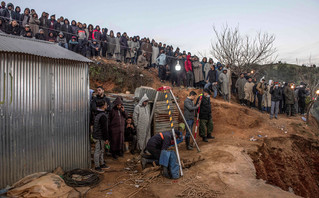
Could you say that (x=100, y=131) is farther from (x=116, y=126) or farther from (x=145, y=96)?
(x=145, y=96)

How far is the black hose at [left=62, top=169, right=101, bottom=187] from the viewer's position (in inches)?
207

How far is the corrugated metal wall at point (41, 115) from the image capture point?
4.85 meters

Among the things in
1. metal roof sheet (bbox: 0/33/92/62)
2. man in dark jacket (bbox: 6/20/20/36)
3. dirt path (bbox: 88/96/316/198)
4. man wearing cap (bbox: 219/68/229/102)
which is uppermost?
man in dark jacket (bbox: 6/20/20/36)

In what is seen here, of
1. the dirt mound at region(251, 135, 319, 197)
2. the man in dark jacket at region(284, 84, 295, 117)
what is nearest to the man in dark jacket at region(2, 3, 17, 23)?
the dirt mound at region(251, 135, 319, 197)

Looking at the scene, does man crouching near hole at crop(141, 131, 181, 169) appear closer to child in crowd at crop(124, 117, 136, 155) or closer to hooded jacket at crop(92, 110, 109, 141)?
hooded jacket at crop(92, 110, 109, 141)

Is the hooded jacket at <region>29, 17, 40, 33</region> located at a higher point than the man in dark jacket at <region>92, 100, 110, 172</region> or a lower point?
higher

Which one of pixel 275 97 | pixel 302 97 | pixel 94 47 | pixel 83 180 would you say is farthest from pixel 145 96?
pixel 302 97

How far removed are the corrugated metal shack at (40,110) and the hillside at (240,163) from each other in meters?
1.40

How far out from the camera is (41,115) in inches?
213

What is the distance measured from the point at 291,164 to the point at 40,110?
9.15 m

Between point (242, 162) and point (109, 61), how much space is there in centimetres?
1026

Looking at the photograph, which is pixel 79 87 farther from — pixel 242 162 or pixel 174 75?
pixel 174 75

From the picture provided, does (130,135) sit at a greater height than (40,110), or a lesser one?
lesser

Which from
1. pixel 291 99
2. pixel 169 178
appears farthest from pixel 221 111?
pixel 169 178
